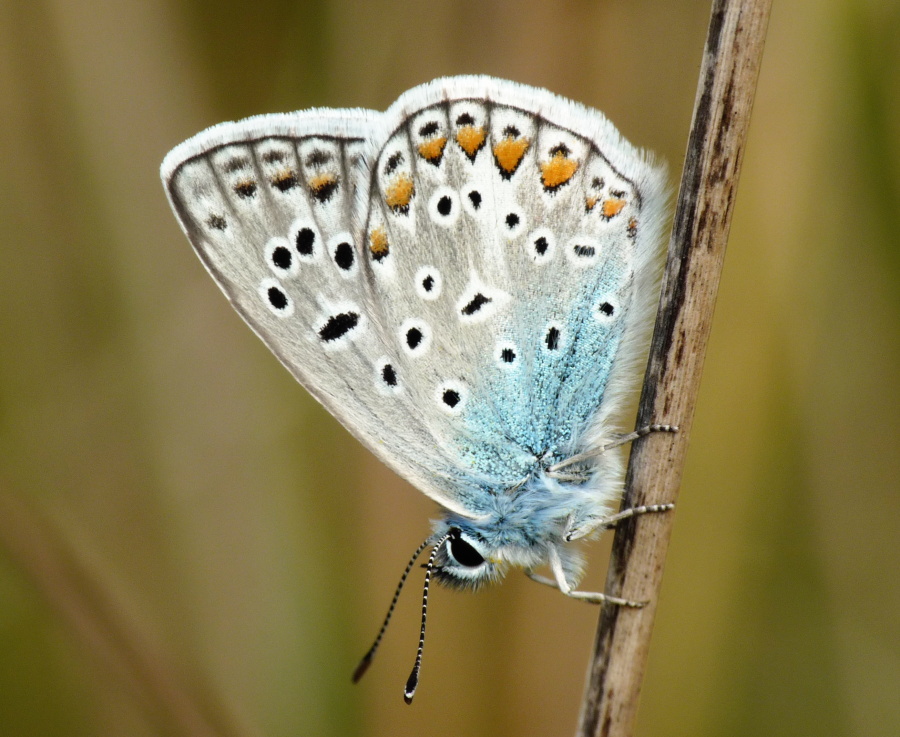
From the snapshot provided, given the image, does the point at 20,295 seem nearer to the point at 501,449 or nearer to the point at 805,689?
the point at 501,449

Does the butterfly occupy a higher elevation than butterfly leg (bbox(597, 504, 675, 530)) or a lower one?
higher

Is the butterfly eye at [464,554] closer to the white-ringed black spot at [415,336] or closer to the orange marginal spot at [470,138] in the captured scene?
the white-ringed black spot at [415,336]

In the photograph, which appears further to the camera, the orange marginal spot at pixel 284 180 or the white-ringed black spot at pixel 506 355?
the white-ringed black spot at pixel 506 355

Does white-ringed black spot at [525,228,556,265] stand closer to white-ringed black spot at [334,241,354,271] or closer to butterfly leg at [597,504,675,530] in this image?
white-ringed black spot at [334,241,354,271]

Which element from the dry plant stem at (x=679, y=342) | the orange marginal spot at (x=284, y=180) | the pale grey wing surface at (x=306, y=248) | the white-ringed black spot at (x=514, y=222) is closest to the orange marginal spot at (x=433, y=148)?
the pale grey wing surface at (x=306, y=248)

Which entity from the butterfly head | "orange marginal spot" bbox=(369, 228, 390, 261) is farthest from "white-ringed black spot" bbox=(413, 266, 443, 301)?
the butterfly head

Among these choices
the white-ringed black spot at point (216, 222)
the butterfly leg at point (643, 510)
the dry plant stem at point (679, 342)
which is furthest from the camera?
the white-ringed black spot at point (216, 222)

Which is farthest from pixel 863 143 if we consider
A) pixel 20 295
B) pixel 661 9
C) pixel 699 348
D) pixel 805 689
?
pixel 20 295
